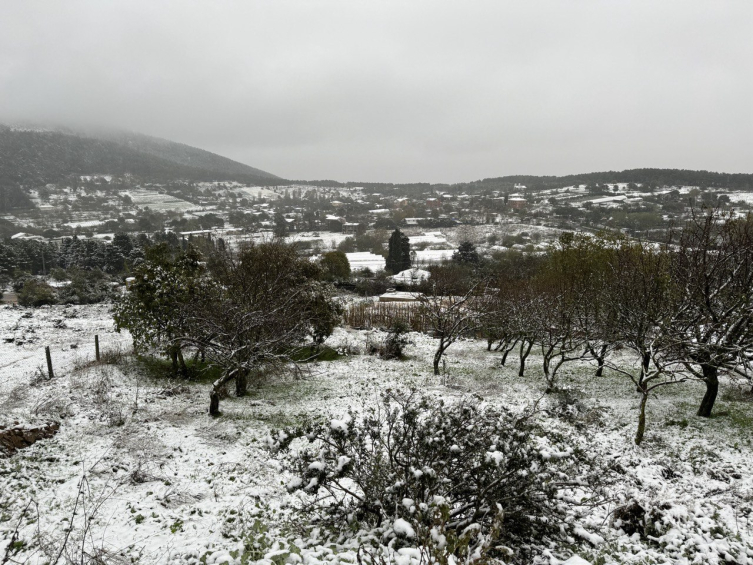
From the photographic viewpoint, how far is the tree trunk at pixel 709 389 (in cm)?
1035

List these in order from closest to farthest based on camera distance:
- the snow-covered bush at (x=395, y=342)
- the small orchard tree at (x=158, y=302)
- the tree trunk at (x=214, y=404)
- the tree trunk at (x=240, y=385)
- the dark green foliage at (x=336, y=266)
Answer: the tree trunk at (x=214, y=404)
the tree trunk at (x=240, y=385)
the small orchard tree at (x=158, y=302)
the snow-covered bush at (x=395, y=342)
the dark green foliage at (x=336, y=266)

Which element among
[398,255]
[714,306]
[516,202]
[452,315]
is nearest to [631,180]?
[516,202]

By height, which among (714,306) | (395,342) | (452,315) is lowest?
(395,342)

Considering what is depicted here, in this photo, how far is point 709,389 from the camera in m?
10.6

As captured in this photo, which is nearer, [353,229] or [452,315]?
[452,315]

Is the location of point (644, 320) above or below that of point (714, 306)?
below

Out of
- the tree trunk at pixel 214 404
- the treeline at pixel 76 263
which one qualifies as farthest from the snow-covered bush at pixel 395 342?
the treeline at pixel 76 263

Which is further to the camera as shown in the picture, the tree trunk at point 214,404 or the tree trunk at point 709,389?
the tree trunk at point 214,404

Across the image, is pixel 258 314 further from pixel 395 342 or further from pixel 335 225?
pixel 335 225

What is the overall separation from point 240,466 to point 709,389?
12649 mm

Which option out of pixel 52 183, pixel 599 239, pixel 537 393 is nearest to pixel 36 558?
pixel 537 393

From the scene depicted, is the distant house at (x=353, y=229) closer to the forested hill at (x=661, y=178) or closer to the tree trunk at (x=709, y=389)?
the tree trunk at (x=709, y=389)

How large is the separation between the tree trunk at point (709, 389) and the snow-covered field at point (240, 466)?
32 cm

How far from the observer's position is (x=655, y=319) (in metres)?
10.7
